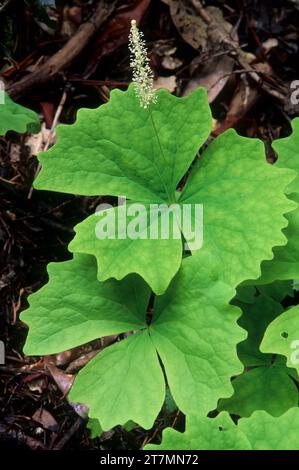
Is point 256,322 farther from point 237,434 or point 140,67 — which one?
point 140,67

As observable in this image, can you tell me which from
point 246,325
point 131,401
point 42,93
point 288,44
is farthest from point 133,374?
point 288,44

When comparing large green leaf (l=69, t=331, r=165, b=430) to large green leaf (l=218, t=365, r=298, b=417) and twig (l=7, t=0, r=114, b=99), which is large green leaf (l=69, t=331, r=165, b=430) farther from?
twig (l=7, t=0, r=114, b=99)

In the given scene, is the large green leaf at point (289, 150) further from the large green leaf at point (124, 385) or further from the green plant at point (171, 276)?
the large green leaf at point (124, 385)

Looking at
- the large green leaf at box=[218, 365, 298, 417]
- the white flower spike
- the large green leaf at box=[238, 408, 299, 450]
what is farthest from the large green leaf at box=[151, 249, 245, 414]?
the white flower spike

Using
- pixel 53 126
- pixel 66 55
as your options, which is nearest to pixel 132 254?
pixel 53 126

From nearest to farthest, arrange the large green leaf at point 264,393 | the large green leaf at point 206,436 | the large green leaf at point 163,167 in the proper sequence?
the large green leaf at point 206,436 < the large green leaf at point 163,167 < the large green leaf at point 264,393

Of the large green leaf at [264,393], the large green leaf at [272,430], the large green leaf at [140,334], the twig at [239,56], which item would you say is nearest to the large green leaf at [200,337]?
the large green leaf at [140,334]
